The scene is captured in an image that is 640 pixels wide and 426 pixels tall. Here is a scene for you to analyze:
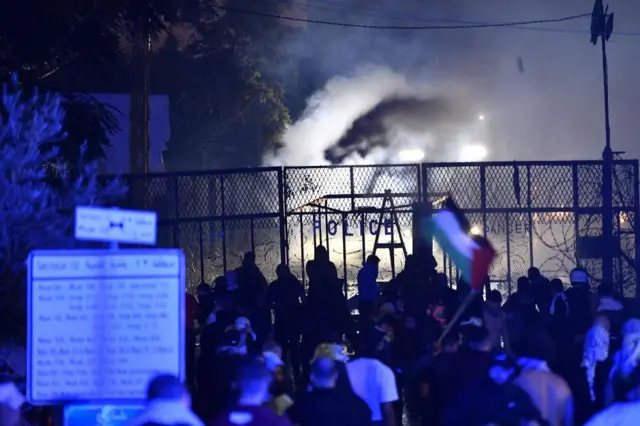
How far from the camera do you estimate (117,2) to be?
42.0 ft

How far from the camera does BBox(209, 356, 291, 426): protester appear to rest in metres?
5.05

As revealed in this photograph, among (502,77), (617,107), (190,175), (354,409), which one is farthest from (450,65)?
(354,409)

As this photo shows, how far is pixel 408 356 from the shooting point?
9.86 metres

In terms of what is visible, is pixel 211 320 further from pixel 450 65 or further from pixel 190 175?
pixel 450 65

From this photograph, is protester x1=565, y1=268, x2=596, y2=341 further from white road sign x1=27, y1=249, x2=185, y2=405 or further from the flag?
the flag

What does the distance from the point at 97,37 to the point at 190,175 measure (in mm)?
2768

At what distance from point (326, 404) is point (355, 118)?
87.6 feet

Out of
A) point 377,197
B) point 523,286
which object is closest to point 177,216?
point 377,197

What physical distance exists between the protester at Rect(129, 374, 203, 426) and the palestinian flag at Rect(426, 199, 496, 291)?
6732 millimetres

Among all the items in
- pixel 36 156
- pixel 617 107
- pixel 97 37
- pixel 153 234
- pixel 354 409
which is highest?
pixel 617 107

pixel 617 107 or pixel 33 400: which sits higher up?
pixel 617 107

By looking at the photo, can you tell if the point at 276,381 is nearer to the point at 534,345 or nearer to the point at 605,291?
the point at 534,345

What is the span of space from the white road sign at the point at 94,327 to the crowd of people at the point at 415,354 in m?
0.55

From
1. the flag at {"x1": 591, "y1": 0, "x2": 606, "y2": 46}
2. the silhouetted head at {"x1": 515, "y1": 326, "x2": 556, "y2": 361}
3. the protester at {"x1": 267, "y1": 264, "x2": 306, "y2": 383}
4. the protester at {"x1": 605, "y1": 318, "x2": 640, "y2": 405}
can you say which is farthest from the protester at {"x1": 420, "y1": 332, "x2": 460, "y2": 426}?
the flag at {"x1": 591, "y1": 0, "x2": 606, "y2": 46}
